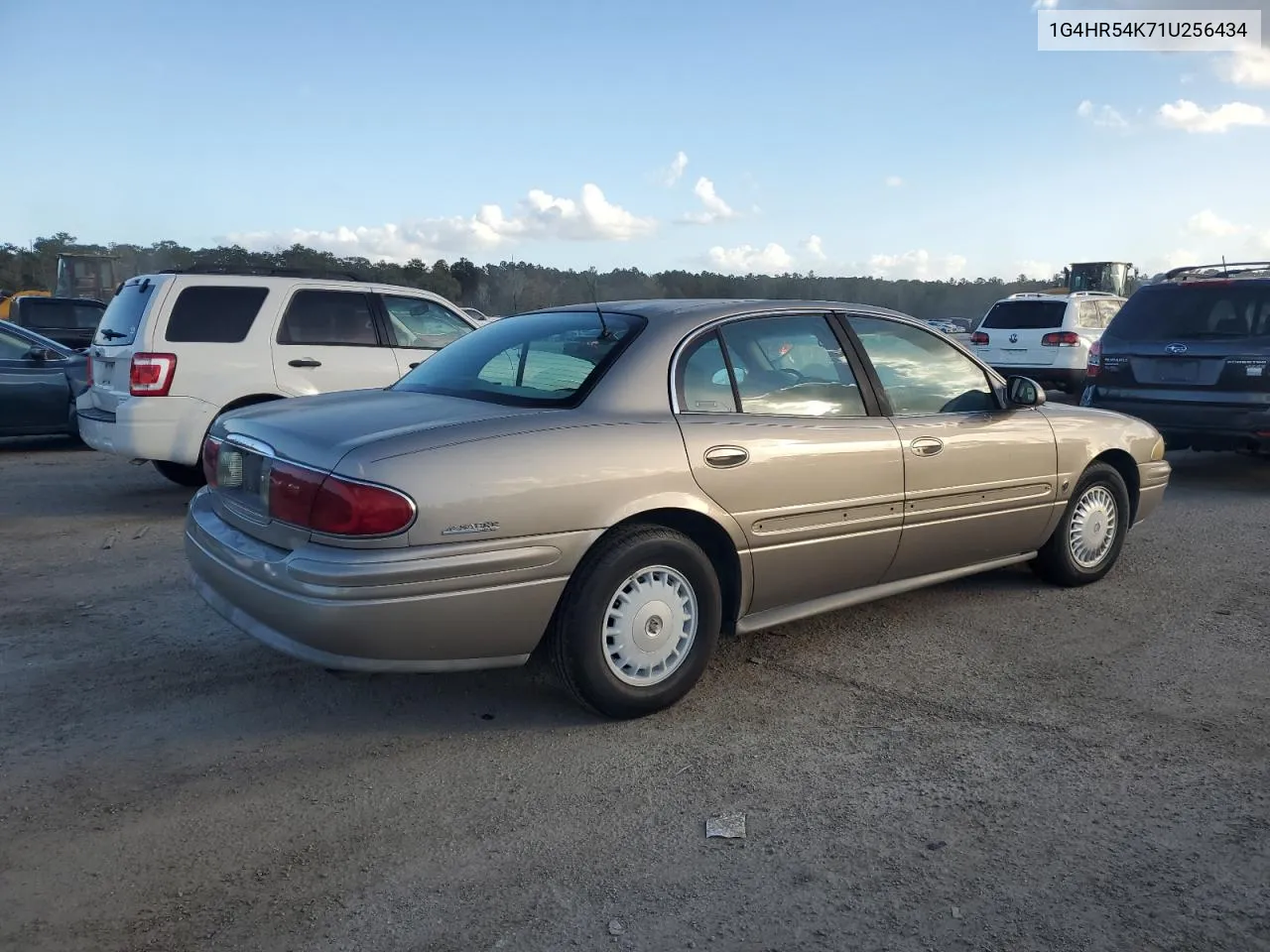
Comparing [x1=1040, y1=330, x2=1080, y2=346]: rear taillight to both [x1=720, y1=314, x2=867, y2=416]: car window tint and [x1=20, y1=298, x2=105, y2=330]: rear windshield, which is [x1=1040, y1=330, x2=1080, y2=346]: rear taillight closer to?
[x1=720, y1=314, x2=867, y2=416]: car window tint

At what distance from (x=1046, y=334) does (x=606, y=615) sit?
13057mm

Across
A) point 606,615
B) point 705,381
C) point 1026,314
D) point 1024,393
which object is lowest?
point 606,615

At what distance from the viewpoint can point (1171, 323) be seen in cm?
909

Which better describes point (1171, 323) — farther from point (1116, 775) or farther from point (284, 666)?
point (284, 666)

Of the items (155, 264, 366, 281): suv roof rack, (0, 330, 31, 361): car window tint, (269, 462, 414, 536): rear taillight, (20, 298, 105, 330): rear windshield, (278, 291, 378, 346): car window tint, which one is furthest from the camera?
(20, 298, 105, 330): rear windshield

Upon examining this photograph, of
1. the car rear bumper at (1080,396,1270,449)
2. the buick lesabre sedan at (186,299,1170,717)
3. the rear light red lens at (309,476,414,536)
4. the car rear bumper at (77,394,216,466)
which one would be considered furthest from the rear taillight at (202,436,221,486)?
the car rear bumper at (1080,396,1270,449)

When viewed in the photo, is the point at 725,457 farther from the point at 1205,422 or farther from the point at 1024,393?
the point at 1205,422

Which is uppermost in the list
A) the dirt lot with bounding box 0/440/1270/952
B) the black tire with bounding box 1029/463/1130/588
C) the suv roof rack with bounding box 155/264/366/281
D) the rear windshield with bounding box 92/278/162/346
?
the suv roof rack with bounding box 155/264/366/281

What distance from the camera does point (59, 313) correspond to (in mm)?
16891

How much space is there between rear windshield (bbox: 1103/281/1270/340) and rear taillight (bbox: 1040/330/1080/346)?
5.69m

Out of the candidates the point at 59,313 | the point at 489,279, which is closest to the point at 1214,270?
the point at 59,313

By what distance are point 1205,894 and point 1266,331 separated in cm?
721

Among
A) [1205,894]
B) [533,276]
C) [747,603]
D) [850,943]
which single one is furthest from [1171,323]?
[533,276]

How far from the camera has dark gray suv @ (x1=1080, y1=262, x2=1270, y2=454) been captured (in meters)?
8.48
